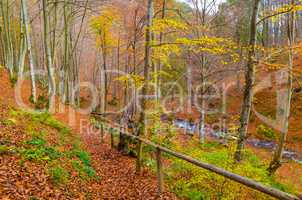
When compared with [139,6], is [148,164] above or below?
below

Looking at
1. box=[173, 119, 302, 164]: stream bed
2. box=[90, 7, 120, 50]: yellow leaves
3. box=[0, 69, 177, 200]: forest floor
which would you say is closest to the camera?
box=[0, 69, 177, 200]: forest floor

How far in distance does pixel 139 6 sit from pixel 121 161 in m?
9.57

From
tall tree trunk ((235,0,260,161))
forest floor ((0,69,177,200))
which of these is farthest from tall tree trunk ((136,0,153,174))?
tall tree trunk ((235,0,260,161))

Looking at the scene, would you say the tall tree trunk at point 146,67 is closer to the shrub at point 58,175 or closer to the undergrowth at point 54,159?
the undergrowth at point 54,159

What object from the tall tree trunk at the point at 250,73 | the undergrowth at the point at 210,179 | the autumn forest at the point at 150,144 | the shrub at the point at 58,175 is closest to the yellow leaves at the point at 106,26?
the autumn forest at the point at 150,144

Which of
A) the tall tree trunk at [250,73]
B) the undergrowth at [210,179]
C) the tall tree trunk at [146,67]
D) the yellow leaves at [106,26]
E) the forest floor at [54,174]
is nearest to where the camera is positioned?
the forest floor at [54,174]

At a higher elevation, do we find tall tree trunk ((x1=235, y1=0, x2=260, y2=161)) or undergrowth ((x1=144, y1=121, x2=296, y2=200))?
tall tree trunk ((x1=235, y1=0, x2=260, y2=161))

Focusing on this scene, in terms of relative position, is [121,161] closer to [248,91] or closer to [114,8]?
[248,91]

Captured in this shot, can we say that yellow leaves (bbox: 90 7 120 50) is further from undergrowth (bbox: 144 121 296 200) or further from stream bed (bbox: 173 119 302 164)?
undergrowth (bbox: 144 121 296 200)

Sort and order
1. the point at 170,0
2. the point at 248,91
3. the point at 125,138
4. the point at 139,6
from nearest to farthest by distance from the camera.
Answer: the point at 248,91, the point at 125,138, the point at 139,6, the point at 170,0

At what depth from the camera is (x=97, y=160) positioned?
9.77 meters

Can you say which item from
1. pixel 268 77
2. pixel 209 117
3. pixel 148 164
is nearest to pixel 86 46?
pixel 209 117

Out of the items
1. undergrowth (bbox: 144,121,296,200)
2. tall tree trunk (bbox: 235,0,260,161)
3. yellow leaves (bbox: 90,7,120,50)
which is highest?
yellow leaves (bbox: 90,7,120,50)

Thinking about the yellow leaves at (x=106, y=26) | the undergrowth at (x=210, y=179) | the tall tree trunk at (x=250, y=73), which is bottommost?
the undergrowth at (x=210, y=179)
